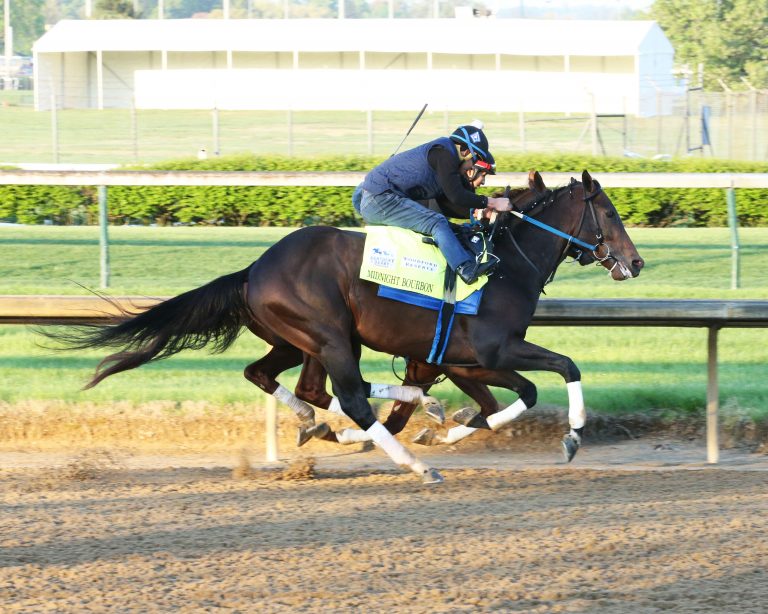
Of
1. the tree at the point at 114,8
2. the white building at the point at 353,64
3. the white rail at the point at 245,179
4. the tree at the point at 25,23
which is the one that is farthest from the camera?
the tree at the point at 25,23

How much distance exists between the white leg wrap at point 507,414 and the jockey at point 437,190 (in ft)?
2.59

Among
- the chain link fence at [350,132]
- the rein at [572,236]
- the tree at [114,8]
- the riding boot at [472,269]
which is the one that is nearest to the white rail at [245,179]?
the rein at [572,236]

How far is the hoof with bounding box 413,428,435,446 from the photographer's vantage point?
714cm

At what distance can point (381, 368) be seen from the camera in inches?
369

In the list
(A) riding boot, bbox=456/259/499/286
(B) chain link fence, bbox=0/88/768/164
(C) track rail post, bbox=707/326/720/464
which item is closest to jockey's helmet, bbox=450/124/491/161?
(A) riding boot, bbox=456/259/499/286

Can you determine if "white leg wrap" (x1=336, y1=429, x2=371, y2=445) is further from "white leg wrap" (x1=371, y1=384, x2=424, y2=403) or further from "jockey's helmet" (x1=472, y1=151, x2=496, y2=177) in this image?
"jockey's helmet" (x1=472, y1=151, x2=496, y2=177)

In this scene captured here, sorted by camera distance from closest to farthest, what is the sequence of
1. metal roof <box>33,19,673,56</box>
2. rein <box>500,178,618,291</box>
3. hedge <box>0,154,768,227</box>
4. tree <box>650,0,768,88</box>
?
rein <box>500,178,618,291</box>
hedge <box>0,154,768,227</box>
metal roof <box>33,19,673,56</box>
tree <box>650,0,768,88</box>

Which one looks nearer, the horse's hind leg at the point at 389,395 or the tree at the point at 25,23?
the horse's hind leg at the point at 389,395

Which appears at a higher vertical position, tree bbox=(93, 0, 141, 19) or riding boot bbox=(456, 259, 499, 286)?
tree bbox=(93, 0, 141, 19)

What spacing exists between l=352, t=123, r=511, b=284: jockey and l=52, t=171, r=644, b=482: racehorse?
0.22 metres

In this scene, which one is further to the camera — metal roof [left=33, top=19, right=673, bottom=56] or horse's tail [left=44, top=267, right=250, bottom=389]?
→ metal roof [left=33, top=19, right=673, bottom=56]

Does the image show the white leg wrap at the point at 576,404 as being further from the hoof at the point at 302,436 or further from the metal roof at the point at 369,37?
the metal roof at the point at 369,37

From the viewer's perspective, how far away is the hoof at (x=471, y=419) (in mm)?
6934

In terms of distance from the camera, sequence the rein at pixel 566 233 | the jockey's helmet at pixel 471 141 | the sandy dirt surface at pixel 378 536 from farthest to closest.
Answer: the rein at pixel 566 233, the jockey's helmet at pixel 471 141, the sandy dirt surface at pixel 378 536
